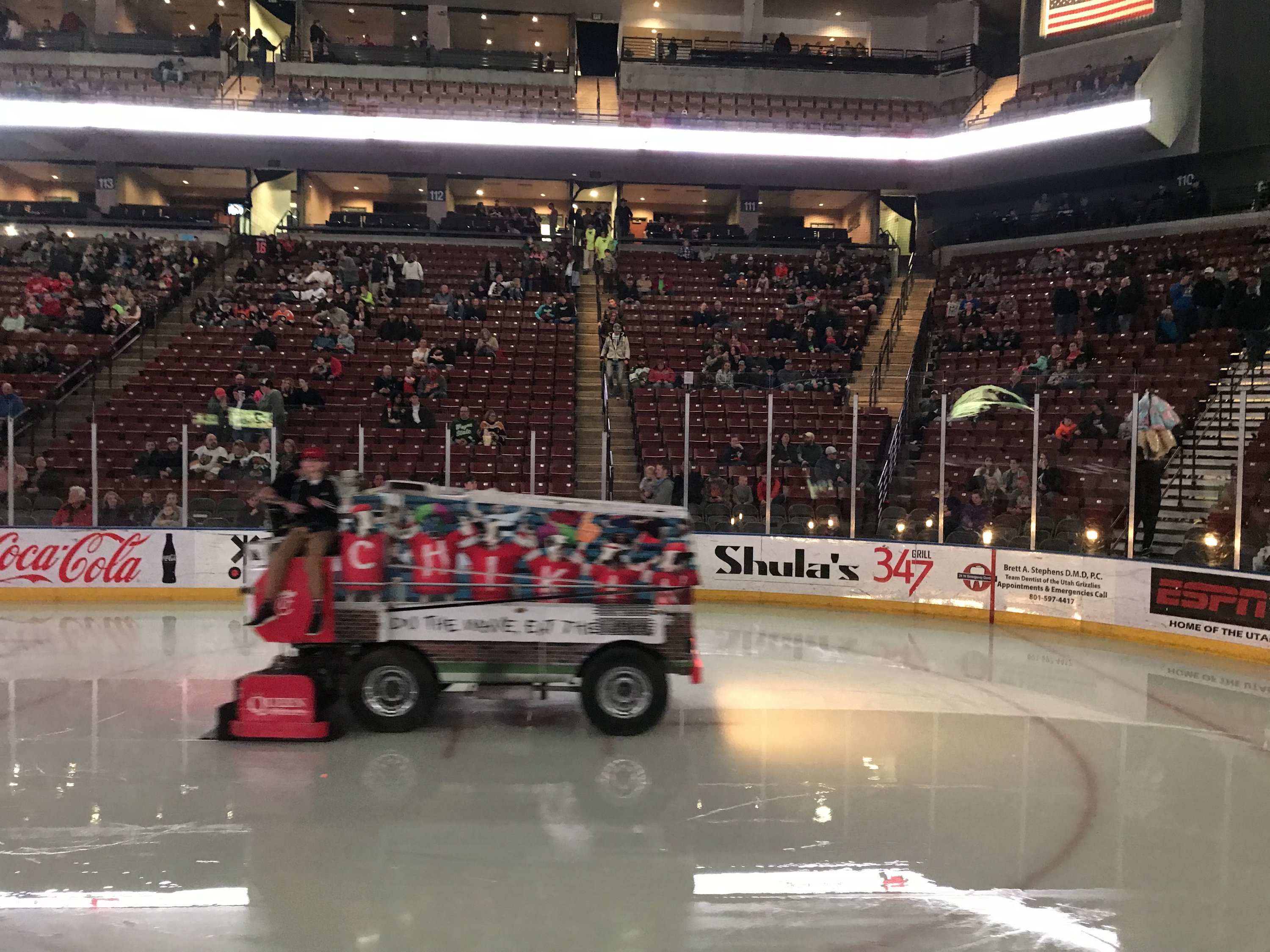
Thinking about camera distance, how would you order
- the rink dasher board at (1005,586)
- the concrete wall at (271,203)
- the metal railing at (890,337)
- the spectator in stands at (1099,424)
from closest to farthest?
the rink dasher board at (1005,586), the spectator in stands at (1099,424), the metal railing at (890,337), the concrete wall at (271,203)

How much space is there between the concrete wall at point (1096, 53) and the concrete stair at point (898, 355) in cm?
643

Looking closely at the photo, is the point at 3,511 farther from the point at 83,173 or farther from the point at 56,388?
the point at 83,173

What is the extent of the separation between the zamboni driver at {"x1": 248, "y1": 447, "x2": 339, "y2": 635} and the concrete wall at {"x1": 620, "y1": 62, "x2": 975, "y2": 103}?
23.1 metres

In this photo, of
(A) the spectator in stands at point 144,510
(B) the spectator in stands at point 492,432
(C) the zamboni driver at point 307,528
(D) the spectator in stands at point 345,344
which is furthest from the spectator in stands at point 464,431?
(C) the zamboni driver at point 307,528

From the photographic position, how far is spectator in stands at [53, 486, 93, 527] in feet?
41.7

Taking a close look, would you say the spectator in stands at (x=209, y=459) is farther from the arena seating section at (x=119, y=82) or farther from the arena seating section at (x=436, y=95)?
the arena seating section at (x=119, y=82)

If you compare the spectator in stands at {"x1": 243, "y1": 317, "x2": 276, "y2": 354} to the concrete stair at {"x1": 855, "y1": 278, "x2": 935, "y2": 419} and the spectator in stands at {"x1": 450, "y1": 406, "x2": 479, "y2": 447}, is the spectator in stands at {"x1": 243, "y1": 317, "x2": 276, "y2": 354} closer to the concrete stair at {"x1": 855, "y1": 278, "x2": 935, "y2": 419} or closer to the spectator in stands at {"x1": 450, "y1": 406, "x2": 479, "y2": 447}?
the spectator in stands at {"x1": 450, "y1": 406, "x2": 479, "y2": 447}

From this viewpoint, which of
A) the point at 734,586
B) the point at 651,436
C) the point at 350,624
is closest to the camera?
the point at 350,624

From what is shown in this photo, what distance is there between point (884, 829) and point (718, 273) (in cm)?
2003

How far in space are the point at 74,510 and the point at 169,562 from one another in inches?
56.7

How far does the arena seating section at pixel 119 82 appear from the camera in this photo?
2522cm

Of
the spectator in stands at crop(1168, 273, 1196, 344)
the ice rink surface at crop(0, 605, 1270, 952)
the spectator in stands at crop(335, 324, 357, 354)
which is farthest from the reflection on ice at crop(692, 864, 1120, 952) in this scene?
the spectator in stands at crop(335, 324, 357, 354)

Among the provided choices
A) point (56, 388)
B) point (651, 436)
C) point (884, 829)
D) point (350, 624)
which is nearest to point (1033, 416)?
point (651, 436)

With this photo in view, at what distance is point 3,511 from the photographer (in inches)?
499
